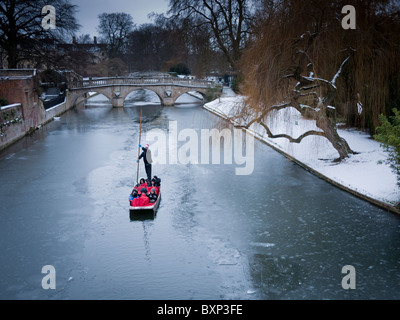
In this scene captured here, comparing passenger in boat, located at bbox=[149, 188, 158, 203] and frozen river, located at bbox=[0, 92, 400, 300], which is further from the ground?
passenger in boat, located at bbox=[149, 188, 158, 203]

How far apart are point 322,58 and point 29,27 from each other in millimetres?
20913

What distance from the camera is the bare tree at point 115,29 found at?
214 ft

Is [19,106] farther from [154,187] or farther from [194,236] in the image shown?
[194,236]

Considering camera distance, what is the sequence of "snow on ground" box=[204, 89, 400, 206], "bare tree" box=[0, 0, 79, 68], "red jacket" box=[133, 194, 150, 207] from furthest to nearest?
"bare tree" box=[0, 0, 79, 68]
"snow on ground" box=[204, 89, 400, 206]
"red jacket" box=[133, 194, 150, 207]

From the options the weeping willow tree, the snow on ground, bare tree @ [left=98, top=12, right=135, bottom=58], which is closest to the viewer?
the snow on ground

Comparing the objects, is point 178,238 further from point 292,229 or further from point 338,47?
point 338,47

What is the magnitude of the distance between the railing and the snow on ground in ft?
70.2

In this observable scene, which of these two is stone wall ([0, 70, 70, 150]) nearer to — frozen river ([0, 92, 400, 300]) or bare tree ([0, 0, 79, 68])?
bare tree ([0, 0, 79, 68])

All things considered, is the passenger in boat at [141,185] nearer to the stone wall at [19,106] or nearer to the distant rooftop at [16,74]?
the stone wall at [19,106]

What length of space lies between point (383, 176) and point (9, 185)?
38.3 ft

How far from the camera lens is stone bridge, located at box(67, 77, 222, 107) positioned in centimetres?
3868

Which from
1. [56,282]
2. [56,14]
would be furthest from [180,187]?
[56,14]

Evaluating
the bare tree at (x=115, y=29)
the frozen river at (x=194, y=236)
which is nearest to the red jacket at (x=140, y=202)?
the frozen river at (x=194, y=236)

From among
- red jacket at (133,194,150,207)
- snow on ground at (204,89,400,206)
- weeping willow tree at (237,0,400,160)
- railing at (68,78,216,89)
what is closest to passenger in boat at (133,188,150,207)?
red jacket at (133,194,150,207)
